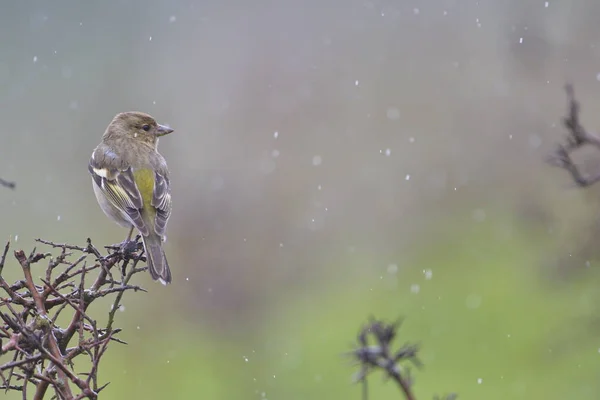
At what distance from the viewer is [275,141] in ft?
37.1

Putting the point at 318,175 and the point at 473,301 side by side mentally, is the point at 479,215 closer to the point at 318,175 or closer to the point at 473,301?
the point at 473,301

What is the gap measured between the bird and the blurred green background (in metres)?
3.99

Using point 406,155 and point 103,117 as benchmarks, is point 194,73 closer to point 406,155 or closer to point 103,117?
point 103,117

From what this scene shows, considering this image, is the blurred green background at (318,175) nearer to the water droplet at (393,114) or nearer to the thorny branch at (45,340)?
the water droplet at (393,114)

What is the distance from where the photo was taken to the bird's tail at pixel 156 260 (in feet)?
9.92

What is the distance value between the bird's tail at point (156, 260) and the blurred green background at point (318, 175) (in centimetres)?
449

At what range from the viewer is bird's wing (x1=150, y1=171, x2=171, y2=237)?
12.5ft

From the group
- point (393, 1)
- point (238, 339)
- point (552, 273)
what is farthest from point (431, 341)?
point (393, 1)

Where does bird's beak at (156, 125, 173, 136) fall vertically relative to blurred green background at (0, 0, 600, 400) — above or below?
below

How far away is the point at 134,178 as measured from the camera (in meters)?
4.17

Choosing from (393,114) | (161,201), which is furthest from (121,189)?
(393,114)

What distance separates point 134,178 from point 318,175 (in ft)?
23.8

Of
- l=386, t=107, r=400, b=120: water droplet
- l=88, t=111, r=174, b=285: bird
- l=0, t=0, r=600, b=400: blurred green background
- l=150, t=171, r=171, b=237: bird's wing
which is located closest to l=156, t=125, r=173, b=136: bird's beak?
l=88, t=111, r=174, b=285: bird

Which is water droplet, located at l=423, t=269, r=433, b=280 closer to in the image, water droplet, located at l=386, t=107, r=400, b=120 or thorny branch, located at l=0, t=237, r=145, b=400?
water droplet, located at l=386, t=107, r=400, b=120
